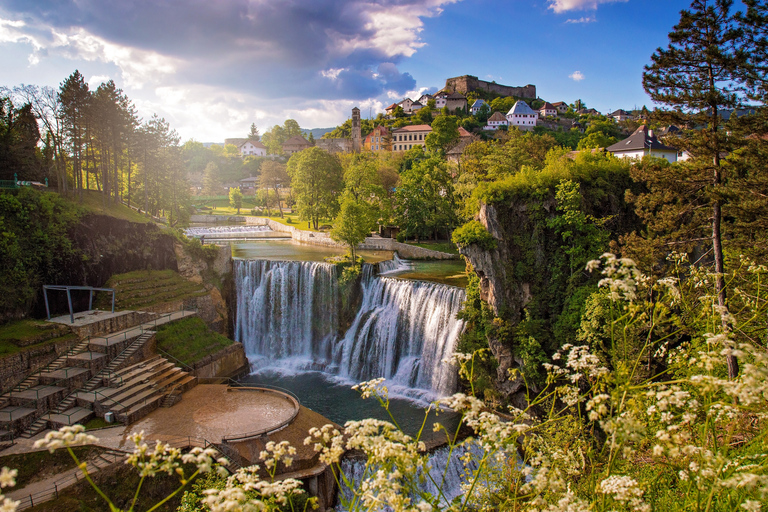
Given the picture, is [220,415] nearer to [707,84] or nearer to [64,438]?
[64,438]

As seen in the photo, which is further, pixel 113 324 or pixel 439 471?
pixel 113 324

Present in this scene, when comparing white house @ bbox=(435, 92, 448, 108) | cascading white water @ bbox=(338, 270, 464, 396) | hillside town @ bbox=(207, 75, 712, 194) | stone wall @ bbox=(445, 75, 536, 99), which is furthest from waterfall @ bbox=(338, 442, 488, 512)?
stone wall @ bbox=(445, 75, 536, 99)

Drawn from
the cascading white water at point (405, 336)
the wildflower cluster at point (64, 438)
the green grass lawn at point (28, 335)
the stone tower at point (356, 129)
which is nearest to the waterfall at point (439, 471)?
the cascading white water at point (405, 336)

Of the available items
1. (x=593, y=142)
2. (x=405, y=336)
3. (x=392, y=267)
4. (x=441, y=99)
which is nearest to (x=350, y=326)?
(x=405, y=336)

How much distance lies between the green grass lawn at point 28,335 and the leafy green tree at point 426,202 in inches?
1128

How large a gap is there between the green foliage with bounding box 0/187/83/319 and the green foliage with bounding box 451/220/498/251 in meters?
19.8

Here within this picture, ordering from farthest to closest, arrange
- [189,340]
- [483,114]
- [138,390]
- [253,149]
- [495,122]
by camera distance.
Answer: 1. [253,149]
2. [483,114]
3. [495,122]
4. [189,340]
5. [138,390]

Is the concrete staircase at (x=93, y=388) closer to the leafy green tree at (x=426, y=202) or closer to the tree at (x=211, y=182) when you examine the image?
the leafy green tree at (x=426, y=202)

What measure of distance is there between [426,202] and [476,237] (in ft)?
68.7

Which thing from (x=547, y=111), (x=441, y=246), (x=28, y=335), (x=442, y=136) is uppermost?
(x=547, y=111)

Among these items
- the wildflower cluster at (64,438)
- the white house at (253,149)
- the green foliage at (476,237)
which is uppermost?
the white house at (253,149)

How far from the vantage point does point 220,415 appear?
16.3 metres

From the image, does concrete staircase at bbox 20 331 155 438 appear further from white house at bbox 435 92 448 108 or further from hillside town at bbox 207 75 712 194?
white house at bbox 435 92 448 108

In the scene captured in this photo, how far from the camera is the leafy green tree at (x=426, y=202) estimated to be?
40112mm
